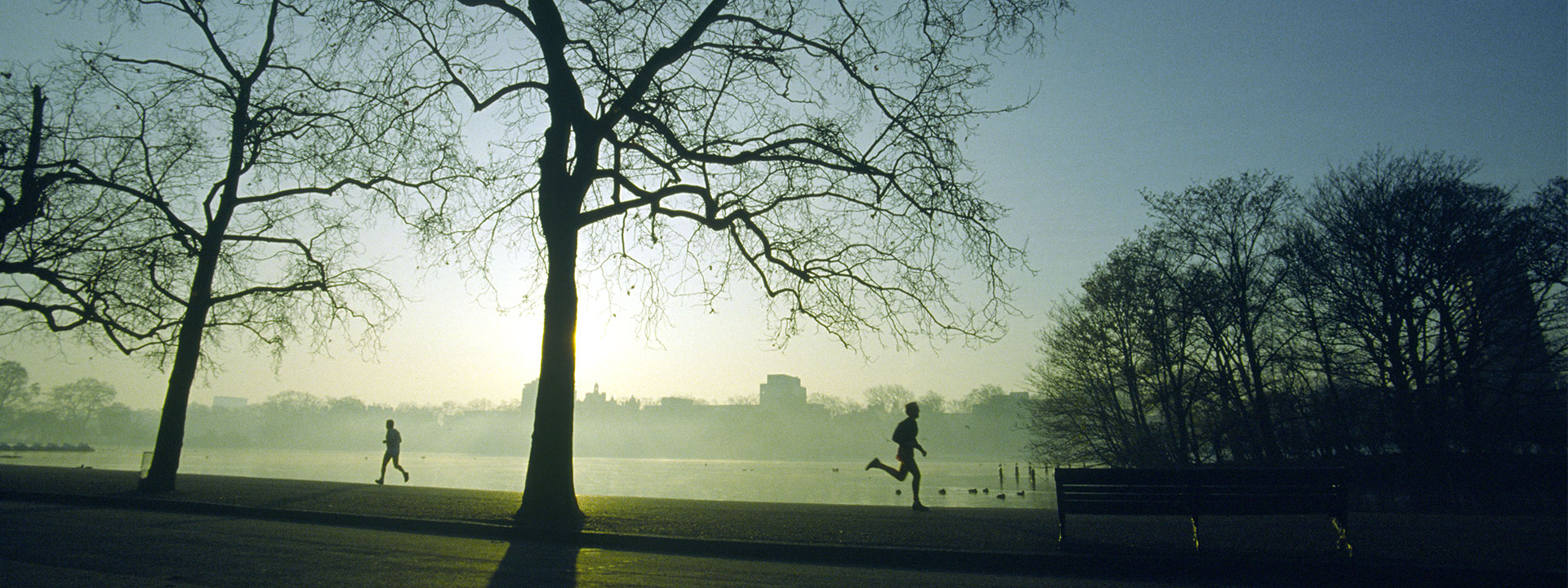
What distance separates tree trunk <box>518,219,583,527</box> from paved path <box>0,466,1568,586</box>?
0.50 meters

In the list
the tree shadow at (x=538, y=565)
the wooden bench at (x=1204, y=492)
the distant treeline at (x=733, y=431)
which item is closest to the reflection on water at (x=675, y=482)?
the tree shadow at (x=538, y=565)

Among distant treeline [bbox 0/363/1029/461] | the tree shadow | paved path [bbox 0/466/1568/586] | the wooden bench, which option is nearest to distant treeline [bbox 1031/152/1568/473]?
paved path [bbox 0/466/1568/586]

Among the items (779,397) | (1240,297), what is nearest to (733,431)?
(779,397)

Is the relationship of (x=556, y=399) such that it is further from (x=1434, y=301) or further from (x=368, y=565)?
(x=1434, y=301)

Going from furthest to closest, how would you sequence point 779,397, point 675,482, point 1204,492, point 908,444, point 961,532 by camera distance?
1. point 779,397
2. point 675,482
3. point 908,444
4. point 961,532
5. point 1204,492

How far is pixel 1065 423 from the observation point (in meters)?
34.3

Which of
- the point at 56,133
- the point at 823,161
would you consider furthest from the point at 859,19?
the point at 56,133

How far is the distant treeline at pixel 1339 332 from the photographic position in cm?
2094

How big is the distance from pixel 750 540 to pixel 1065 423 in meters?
30.5

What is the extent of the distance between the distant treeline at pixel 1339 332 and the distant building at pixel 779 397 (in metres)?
102

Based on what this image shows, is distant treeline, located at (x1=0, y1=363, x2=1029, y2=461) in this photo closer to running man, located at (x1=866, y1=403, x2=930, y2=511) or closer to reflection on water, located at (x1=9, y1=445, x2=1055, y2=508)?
reflection on water, located at (x1=9, y1=445, x2=1055, y2=508)

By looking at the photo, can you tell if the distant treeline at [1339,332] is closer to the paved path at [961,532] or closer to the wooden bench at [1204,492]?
the paved path at [961,532]

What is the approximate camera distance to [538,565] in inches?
249

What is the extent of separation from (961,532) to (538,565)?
4.40 metres
